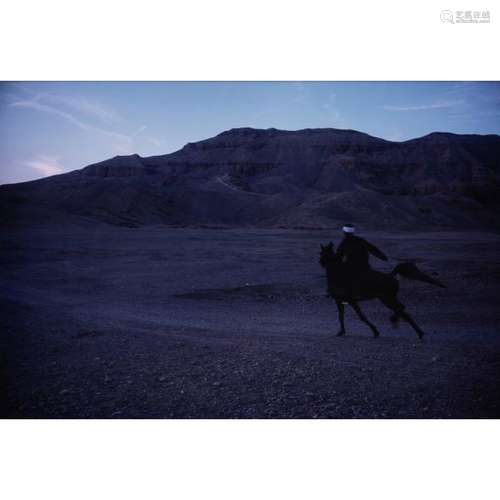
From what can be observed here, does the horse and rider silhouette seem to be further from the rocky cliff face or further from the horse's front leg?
the rocky cliff face

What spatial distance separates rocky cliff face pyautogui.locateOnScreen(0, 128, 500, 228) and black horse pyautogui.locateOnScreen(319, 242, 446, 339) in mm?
33297

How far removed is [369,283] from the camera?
5645 mm

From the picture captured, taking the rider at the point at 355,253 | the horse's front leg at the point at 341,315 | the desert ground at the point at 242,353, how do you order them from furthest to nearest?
the horse's front leg at the point at 341,315 < the rider at the point at 355,253 < the desert ground at the point at 242,353

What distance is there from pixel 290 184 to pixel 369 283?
75980 mm

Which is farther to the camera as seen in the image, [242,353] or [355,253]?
[355,253]

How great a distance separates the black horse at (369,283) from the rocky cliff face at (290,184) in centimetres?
3330

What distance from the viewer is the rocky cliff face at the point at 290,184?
5144cm

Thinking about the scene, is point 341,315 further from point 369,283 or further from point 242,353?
point 242,353

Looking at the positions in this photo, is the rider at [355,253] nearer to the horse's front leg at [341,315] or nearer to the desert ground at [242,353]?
the horse's front leg at [341,315]

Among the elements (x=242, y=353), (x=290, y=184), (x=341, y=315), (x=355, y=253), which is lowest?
(x=242, y=353)

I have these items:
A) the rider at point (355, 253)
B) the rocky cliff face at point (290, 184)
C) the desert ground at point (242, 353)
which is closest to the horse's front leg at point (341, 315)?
the desert ground at point (242, 353)

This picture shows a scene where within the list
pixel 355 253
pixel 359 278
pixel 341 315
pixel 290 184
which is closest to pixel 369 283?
pixel 359 278

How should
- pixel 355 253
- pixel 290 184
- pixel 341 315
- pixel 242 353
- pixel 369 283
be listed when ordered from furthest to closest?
pixel 290 184 < pixel 341 315 < pixel 355 253 < pixel 369 283 < pixel 242 353

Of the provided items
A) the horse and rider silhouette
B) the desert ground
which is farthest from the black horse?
the desert ground
